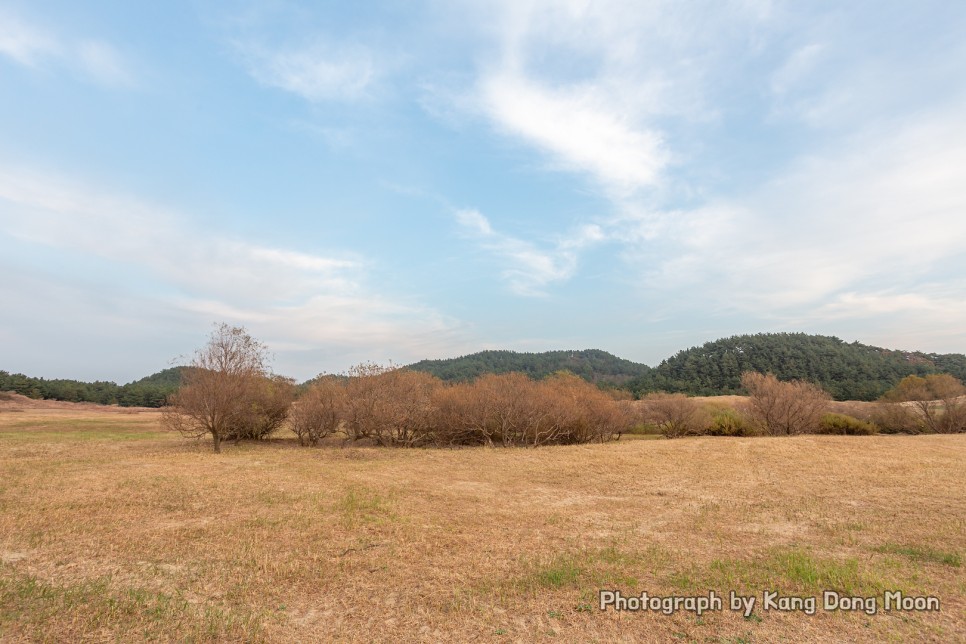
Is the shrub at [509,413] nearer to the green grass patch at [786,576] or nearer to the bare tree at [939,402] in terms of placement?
the green grass patch at [786,576]

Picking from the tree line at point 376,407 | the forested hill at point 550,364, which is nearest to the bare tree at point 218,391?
the tree line at point 376,407

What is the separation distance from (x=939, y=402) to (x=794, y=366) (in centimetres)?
4643

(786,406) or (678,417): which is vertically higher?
(786,406)

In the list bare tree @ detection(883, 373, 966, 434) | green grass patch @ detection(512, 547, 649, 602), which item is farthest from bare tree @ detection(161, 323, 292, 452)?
bare tree @ detection(883, 373, 966, 434)

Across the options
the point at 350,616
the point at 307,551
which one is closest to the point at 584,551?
the point at 350,616

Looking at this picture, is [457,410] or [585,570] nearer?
[585,570]

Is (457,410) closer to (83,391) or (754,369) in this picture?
(754,369)

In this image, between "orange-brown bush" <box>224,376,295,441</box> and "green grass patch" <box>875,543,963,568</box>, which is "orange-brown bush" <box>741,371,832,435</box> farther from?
"orange-brown bush" <box>224,376,295,441</box>

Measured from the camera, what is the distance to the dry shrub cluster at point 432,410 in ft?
78.7

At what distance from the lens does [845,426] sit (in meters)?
32.0

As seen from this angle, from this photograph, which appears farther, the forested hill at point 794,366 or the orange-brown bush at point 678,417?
the forested hill at point 794,366

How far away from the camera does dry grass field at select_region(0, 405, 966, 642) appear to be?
486 centimetres

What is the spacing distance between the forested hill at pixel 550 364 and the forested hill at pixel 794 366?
30.7 m

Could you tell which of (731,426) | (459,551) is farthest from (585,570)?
(731,426)
